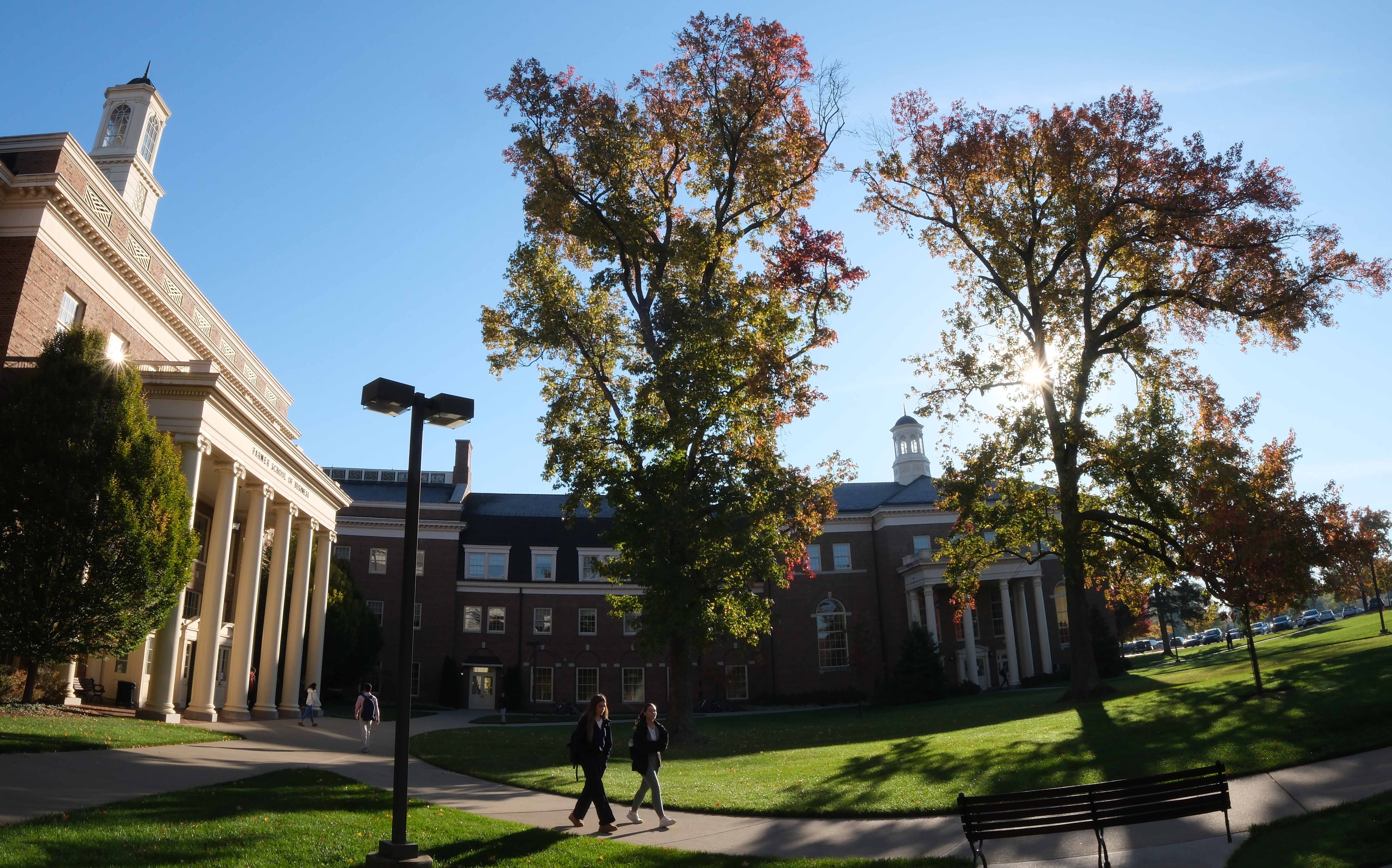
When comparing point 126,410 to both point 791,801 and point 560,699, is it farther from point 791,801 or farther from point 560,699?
point 560,699

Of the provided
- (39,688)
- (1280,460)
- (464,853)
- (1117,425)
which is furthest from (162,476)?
(1280,460)

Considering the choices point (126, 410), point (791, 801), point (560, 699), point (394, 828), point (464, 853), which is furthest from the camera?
point (560, 699)

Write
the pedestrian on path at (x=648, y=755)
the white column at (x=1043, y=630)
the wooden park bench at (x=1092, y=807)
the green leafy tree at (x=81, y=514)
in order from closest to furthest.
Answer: the wooden park bench at (x=1092, y=807) < the pedestrian on path at (x=648, y=755) < the green leafy tree at (x=81, y=514) < the white column at (x=1043, y=630)

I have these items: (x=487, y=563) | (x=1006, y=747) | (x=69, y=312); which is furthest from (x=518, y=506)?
(x=1006, y=747)

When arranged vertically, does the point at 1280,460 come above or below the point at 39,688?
above

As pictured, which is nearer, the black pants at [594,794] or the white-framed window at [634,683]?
the black pants at [594,794]

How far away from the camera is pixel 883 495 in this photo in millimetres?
60219

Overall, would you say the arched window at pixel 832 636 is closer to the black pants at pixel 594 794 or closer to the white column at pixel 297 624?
the white column at pixel 297 624

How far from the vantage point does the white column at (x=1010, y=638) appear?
48.8 meters

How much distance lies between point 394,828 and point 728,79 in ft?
79.6

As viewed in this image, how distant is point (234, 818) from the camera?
11055 mm

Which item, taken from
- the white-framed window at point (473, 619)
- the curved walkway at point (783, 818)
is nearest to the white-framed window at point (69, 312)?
the curved walkway at point (783, 818)

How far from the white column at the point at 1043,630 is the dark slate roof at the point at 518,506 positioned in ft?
86.4

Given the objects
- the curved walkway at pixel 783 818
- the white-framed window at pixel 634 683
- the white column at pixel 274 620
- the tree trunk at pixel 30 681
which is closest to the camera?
the curved walkway at pixel 783 818
